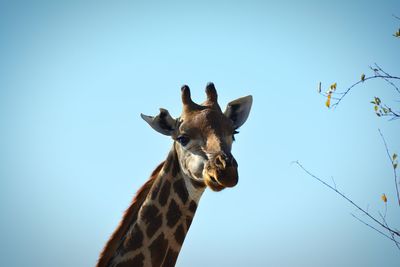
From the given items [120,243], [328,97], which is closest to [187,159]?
[120,243]

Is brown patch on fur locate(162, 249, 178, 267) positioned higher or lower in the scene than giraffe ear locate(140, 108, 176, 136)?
lower

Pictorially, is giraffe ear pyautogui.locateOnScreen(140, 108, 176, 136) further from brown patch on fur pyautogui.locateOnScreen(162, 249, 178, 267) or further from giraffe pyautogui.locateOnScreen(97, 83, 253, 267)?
brown patch on fur pyautogui.locateOnScreen(162, 249, 178, 267)

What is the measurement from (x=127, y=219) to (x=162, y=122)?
70.2 inches

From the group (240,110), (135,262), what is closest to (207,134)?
(240,110)

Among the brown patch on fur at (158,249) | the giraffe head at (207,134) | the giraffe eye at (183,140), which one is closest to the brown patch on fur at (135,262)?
the brown patch on fur at (158,249)

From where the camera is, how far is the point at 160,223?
6.51 m

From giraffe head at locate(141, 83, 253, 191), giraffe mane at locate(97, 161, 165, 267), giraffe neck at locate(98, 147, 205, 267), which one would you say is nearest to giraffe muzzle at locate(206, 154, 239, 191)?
giraffe head at locate(141, 83, 253, 191)

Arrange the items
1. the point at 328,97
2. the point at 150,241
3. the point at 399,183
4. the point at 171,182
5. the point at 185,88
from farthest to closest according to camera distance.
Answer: the point at 185,88, the point at 171,182, the point at 150,241, the point at 328,97, the point at 399,183

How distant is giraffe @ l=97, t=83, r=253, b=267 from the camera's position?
6.19 metres

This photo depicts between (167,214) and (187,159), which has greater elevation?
(187,159)

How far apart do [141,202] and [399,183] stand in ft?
13.6

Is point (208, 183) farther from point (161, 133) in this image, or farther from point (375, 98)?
point (375, 98)

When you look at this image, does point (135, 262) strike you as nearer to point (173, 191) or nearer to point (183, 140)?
point (173, 191)

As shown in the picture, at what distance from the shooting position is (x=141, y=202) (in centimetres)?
695
